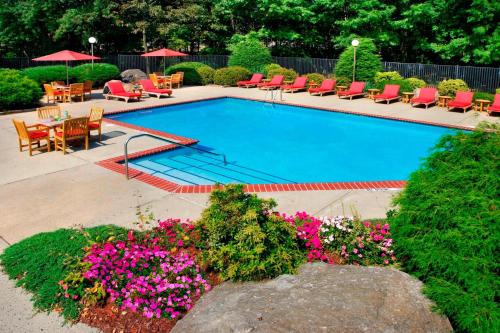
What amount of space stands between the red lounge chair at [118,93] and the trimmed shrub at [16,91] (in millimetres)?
3100

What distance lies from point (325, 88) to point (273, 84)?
2.96 m

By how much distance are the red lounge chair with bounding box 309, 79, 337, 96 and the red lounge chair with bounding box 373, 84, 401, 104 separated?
9.36 ft

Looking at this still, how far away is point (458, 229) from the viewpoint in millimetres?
3965

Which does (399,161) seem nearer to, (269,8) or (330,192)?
(330,192)

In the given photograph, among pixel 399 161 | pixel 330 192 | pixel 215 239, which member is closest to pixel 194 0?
pixel 399 161

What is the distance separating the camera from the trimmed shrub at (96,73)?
70.2 ft

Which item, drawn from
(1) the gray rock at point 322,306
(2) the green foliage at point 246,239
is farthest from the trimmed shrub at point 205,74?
(1) the gray rock at point 322,306

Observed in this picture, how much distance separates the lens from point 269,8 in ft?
97.2

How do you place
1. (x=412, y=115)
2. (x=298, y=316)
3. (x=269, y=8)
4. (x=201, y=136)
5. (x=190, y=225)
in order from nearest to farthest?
1. (x=298, y=316)
2. (x=190, y=225)
3. (x=201, y=136)
4. (x=412, y=115)
5. (x=269, y=8)

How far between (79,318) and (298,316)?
7.24 ft

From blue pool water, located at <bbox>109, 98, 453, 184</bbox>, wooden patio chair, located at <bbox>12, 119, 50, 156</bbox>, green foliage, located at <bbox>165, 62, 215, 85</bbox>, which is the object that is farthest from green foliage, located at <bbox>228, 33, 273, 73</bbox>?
wooden patio chair, located at <bbox>12, 119, 50, 156</bbox>

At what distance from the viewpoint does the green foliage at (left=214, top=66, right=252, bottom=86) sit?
80.1 feet

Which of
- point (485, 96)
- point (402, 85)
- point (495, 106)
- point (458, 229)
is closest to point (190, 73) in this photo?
point (402, 85)

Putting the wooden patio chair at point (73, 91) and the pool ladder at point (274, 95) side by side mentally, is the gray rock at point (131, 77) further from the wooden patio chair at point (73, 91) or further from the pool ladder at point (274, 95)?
the pool ladder at point (274, 95)
